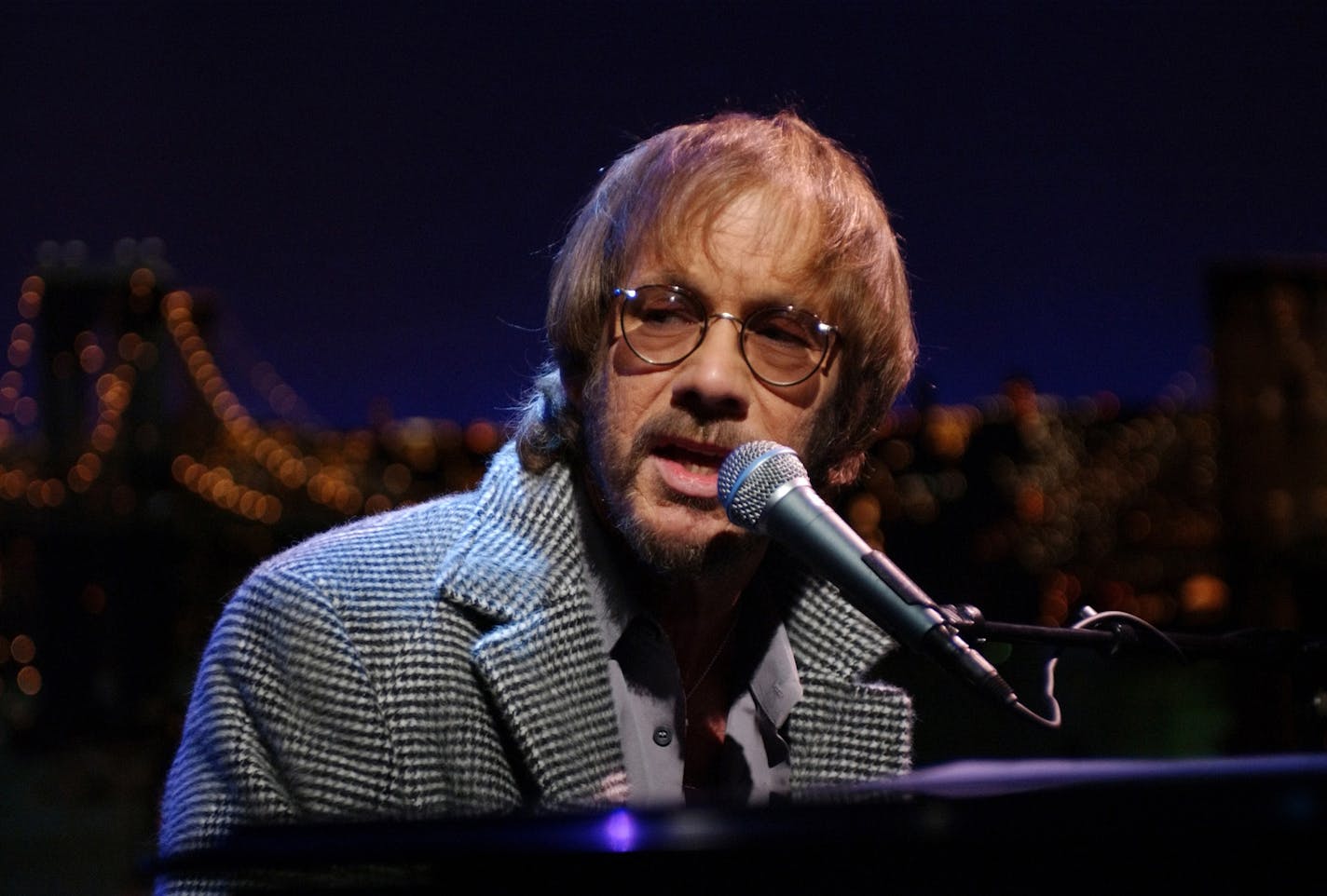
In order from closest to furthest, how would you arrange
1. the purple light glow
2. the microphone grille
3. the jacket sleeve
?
the purple light glow
the microphone grille
the jacket sleeve

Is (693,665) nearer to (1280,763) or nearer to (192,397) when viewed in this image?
(1280,763)

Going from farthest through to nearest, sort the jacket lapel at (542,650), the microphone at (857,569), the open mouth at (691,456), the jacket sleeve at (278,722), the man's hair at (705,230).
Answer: the man's hair at (705,230) < the open mouth at (691,456) < the jacket lapel at (542,650) < the jacket sleeve at (278,722) < the microphone at (857,569)

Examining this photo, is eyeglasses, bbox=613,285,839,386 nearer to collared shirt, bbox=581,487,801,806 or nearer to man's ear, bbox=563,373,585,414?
man's ear, bbox=563,373,585,414

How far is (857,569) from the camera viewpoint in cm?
112

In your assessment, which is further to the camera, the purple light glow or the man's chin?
the man's chin

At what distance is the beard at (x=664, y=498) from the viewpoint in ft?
5.26

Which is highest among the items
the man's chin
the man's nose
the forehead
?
the forehead

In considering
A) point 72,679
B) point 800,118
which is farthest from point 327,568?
point 72,679

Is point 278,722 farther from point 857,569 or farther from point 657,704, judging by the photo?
point 857,569

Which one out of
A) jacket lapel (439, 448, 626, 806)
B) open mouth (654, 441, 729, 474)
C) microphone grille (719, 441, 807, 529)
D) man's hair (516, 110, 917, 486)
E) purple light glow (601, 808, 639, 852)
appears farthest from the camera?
man's hair (516, 110, 917, 486)

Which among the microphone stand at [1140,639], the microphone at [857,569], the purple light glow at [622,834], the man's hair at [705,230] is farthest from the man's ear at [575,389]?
the purple light glow at [622,834]

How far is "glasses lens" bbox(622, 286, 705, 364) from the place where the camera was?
1640mm

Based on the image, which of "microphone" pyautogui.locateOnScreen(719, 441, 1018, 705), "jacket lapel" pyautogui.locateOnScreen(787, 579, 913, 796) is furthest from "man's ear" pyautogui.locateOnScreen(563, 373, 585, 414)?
"microphone" pyautogui.locateOnScreen(719, 441, 1018, 705)

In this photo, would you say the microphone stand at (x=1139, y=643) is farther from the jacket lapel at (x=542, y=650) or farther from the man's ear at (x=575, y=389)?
the man's ear at (x=575, y=389)
